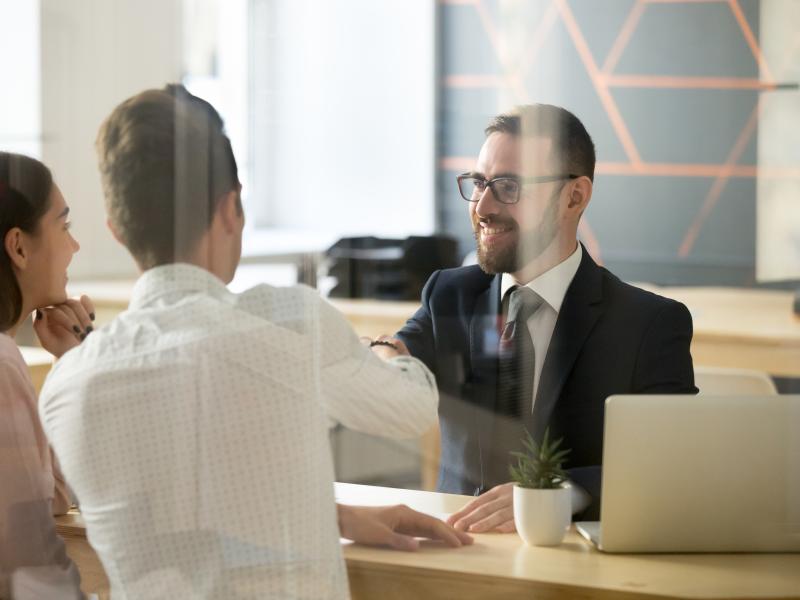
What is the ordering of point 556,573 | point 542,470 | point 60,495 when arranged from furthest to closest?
point 60,495 → point 542,470 → point 556,573

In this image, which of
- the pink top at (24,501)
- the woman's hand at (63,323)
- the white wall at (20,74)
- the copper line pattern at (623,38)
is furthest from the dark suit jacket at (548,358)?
the white wall at (20,74)

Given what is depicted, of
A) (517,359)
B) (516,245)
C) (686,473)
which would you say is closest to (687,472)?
(686,473)

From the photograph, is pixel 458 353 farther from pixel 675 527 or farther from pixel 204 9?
pixel 204 9

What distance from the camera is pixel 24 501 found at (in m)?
1.37

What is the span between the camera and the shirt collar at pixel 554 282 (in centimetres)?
134

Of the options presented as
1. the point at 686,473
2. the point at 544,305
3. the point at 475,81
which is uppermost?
the point at 475,81

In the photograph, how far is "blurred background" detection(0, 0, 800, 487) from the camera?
137 cm

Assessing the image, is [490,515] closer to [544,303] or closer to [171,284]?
[544,303]

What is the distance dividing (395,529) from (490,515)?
0.47 feet

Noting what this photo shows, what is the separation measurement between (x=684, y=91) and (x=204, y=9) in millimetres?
840

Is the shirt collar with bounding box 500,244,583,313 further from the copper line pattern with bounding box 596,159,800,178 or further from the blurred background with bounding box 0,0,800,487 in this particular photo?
the copper line pattern with bounding box 596,159,800,178

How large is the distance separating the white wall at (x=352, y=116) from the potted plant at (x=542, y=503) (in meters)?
0.46

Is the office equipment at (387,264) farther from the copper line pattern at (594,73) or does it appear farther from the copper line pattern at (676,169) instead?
the copper line pattern at (594,73)

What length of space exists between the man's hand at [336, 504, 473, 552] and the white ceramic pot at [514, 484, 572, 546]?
0.09 m
